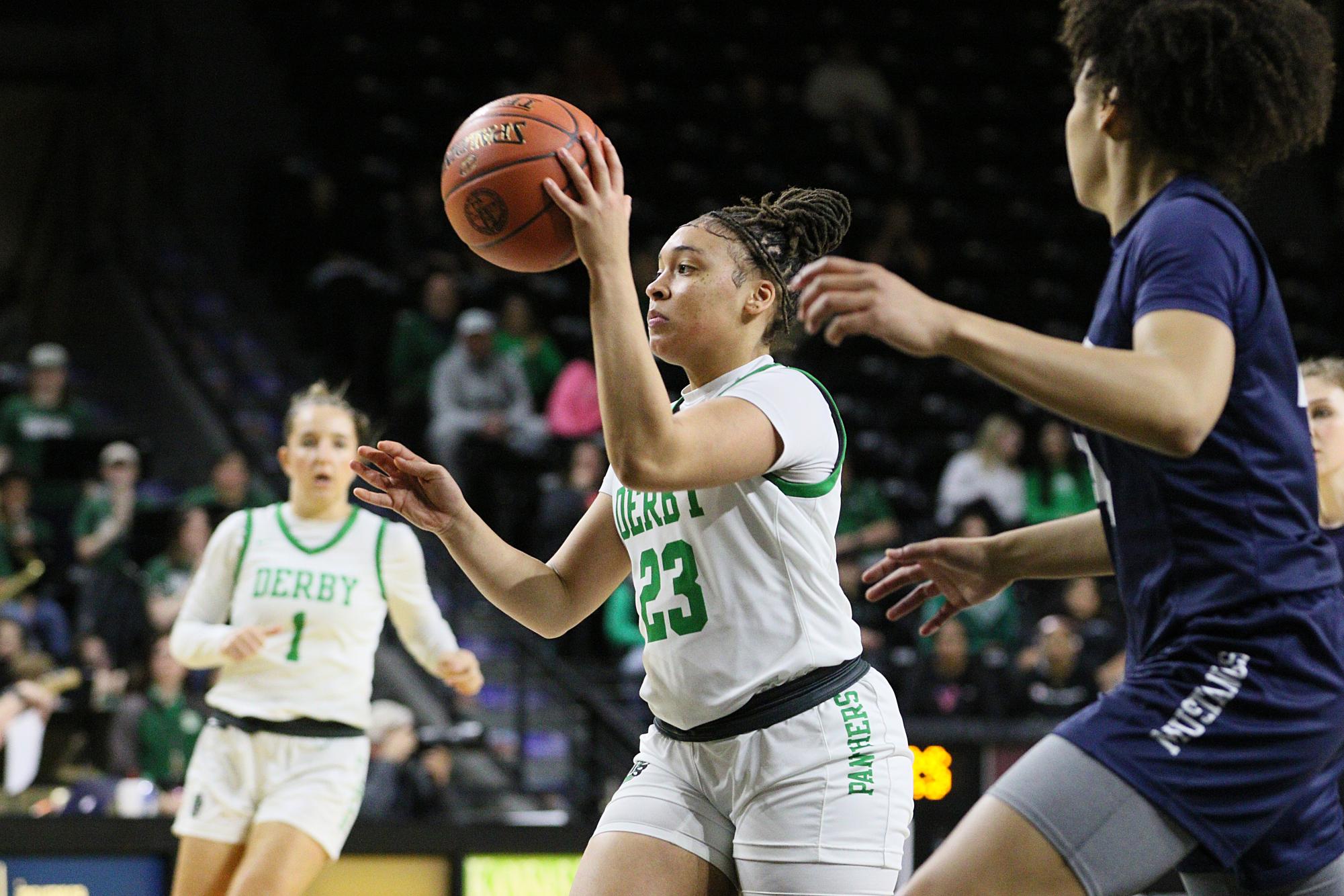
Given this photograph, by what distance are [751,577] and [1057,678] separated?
19.5ft

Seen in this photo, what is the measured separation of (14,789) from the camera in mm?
7012

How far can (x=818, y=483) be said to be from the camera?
3143 millimetres

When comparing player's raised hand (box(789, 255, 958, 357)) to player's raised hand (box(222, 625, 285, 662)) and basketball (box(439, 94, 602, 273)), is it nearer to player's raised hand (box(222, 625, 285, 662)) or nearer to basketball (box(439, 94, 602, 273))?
basketball (box(439, 94, 602, 273))

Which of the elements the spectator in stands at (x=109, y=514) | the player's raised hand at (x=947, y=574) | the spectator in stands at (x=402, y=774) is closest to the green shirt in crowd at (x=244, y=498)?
the spectator in stands at (x=109, y=514)

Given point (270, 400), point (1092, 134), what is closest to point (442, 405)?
point (270, 400)

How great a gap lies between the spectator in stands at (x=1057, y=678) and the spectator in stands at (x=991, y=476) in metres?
1.31

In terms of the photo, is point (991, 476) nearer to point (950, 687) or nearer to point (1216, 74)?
point (950, 687)

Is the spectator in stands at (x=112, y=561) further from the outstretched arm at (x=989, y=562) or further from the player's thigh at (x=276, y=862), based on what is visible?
the outstretched arm at (x=989, y=562)

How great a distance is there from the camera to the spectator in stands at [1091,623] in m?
8.80

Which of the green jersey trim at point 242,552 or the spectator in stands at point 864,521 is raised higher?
the spectator in stands at point 864,521

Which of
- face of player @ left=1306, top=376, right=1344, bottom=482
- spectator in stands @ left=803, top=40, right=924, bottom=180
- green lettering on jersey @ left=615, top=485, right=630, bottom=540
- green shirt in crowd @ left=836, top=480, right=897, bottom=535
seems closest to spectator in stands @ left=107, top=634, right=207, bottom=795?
green shirt in crowd @ left=836, top=480, right=897, bottom=535

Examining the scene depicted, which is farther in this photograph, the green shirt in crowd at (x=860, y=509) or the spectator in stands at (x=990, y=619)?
the green shirt in crowd at (x=860, y=509)

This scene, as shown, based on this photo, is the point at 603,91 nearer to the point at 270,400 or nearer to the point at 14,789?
the point at 270,400

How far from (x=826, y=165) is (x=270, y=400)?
201 inches
